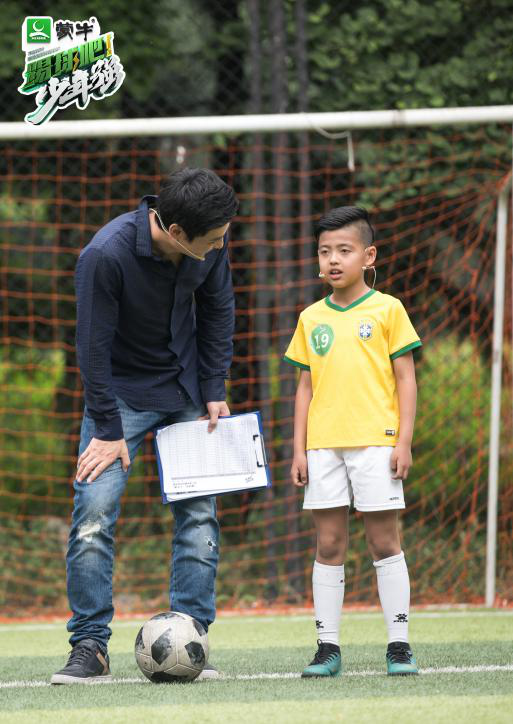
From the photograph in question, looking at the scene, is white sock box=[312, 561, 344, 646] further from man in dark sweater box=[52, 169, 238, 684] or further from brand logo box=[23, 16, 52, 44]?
brand logo box=[23, 16, 52, 44]

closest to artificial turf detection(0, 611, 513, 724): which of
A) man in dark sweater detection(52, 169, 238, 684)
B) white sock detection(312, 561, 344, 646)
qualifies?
white sock detection(312, 561, 344, 646)

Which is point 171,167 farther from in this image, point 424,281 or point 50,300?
point 424,281

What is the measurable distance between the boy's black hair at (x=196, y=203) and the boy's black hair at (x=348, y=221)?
1.09ft

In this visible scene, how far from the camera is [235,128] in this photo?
6.26 meters

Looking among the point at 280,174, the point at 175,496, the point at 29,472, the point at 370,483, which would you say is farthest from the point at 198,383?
the point at 29,472

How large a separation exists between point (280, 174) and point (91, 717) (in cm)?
484

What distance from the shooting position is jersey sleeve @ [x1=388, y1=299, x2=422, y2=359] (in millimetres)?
3791

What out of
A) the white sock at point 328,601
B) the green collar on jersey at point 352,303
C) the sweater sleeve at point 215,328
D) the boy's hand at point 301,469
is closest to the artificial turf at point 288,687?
the white sock at point 328,601

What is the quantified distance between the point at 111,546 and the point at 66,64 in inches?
72.3

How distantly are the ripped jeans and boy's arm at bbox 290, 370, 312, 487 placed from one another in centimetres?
31

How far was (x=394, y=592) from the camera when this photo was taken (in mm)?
3770

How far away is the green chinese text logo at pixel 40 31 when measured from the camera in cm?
464

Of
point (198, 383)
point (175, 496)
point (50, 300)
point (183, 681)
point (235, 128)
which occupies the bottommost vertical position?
point (183, 681)

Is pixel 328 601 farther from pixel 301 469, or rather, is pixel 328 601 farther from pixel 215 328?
pixel 215 328
